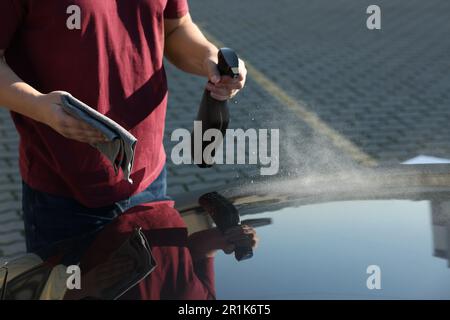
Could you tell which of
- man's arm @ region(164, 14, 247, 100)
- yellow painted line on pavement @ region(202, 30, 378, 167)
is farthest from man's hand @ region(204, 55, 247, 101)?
yellow painted line on pavement @ region(202, 30, 378, 167)

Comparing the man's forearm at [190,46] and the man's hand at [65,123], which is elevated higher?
the man's forearm at [190,46]

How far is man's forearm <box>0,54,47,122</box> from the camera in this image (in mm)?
2260

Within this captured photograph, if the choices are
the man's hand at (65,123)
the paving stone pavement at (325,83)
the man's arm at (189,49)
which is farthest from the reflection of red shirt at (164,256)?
the paving stone pavement at (325,83)

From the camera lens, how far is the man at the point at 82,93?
2285mm

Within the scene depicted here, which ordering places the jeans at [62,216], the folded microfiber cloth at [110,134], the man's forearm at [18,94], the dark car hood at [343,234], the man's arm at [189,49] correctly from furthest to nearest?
the man's arm at [189,49] → the jeans at [62,216] → the man's forearm at [18,94] → the folded microfiber cloth at [110,134] → the dark car hood at [343,234]

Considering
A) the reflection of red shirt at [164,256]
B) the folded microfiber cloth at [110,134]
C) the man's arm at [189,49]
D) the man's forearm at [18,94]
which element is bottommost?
the reflection of red shirt at [164,256]

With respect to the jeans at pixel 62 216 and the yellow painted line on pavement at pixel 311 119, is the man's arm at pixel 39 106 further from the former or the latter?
the yellow painted line on pavement at pixel 311 119

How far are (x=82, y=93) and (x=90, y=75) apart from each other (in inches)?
2.5

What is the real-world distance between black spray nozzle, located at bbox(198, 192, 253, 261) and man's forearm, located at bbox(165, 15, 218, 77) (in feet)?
1.61

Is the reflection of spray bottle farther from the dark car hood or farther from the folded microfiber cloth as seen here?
the folded microfiber cloth

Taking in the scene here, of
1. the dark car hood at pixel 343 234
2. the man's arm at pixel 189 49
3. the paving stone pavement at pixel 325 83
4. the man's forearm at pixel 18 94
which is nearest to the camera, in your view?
the dark car hood at pixel 343 234

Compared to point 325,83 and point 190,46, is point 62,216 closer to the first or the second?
point 190,46

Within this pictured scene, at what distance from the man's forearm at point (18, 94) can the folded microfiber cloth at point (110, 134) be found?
0.14m

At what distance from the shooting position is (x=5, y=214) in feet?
16.8
